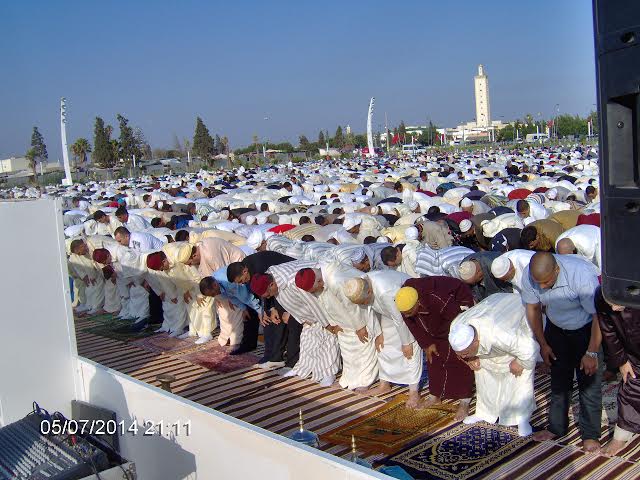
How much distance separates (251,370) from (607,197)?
473cm

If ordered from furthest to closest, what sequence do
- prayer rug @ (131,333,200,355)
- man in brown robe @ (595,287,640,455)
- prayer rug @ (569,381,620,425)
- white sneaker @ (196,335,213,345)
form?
1. white sneaker @ (196,335,213,345)
2. prayer rug @ (131,333,200,355)
3. prayer rug @ (569,381,620,425)
4. man in brown robe @ (595,287,640,455)

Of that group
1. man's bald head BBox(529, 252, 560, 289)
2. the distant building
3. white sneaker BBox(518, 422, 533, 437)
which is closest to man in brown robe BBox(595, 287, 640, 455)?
man's bald head BBox(529, 252, 560, 289)

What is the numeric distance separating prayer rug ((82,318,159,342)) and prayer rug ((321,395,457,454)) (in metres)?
3.56

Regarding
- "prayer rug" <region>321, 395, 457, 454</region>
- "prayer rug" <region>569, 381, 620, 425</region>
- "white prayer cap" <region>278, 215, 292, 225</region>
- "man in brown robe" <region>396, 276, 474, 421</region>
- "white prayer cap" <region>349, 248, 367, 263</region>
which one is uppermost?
"white prayer cap" <region>278, 215, 292, 225</region>

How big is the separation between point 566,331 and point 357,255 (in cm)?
214

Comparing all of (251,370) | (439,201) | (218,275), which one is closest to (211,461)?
(251,370)

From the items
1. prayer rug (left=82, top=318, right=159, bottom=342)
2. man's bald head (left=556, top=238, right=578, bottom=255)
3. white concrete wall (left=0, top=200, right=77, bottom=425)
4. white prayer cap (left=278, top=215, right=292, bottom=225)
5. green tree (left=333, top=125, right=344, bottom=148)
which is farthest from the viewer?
green tree (left=333, top=125, right=344, bottom=148)

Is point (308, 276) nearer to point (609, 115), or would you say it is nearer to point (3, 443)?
point (3, 443)

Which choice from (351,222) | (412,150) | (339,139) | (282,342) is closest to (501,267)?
(282,342)

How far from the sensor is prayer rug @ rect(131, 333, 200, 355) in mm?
6621

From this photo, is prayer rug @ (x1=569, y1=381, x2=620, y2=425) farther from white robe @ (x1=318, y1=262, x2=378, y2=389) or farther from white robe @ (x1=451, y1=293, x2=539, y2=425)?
white robe @ (x1=318, y1=262, x2=378, y2=389)

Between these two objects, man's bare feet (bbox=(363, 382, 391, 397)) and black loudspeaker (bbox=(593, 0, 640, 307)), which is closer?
black loudspeaker (bbox=(593, 0, 640, 307))

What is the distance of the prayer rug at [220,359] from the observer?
589 centimetres

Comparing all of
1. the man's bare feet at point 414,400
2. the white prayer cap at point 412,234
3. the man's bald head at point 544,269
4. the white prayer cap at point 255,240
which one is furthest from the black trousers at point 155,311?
the man's bald head at point 544,269
